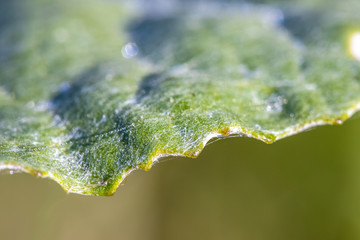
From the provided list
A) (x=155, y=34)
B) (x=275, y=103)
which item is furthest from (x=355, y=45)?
(x=155, y=34)

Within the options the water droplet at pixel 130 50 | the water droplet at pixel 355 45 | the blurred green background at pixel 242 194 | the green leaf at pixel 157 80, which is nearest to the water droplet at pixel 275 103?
the green leaf at pixel 157 80

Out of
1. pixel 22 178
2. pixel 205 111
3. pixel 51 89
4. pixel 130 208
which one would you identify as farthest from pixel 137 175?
pixel 205 111

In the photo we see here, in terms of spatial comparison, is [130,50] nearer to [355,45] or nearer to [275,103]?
[275,103]

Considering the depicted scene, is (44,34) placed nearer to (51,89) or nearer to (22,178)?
(51,89)

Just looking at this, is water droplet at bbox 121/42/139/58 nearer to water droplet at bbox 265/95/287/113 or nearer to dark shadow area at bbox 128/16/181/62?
dark shadow area at bbox 128/16/181/62

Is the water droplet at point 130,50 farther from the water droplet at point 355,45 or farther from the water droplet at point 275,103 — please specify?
the water droplet at point 355,45
